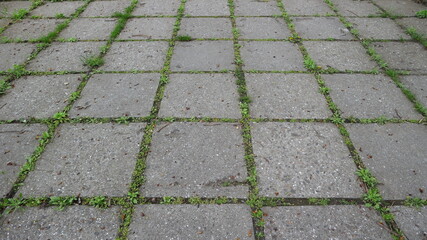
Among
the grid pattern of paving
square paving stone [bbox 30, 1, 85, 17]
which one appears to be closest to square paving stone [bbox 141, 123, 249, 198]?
the grid pattern of paving

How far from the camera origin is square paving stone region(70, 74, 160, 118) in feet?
9.05

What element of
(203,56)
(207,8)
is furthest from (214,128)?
(207,8)

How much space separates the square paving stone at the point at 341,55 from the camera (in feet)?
11.0

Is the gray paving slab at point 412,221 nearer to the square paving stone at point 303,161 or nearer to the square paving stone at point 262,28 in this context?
the square paving stone at point 303,161

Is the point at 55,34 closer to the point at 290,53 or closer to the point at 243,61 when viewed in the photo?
the point at 243,61

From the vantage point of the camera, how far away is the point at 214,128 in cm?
259

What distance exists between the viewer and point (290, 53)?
360 centimetres

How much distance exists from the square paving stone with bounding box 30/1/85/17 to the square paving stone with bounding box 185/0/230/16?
1653mm

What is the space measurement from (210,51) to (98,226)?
232 centimetres

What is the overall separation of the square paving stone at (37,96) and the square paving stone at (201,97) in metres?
0.94

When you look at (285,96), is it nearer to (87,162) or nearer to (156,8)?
(87,162)

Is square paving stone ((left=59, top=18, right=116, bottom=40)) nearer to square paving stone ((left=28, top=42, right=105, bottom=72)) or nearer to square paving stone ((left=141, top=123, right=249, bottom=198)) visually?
square paving stone ((left=28, top=42, right=105, bottom=72))

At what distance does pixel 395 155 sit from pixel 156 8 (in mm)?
3717

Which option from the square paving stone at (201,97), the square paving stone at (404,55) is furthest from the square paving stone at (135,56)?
the square paving stone at (404,55)
